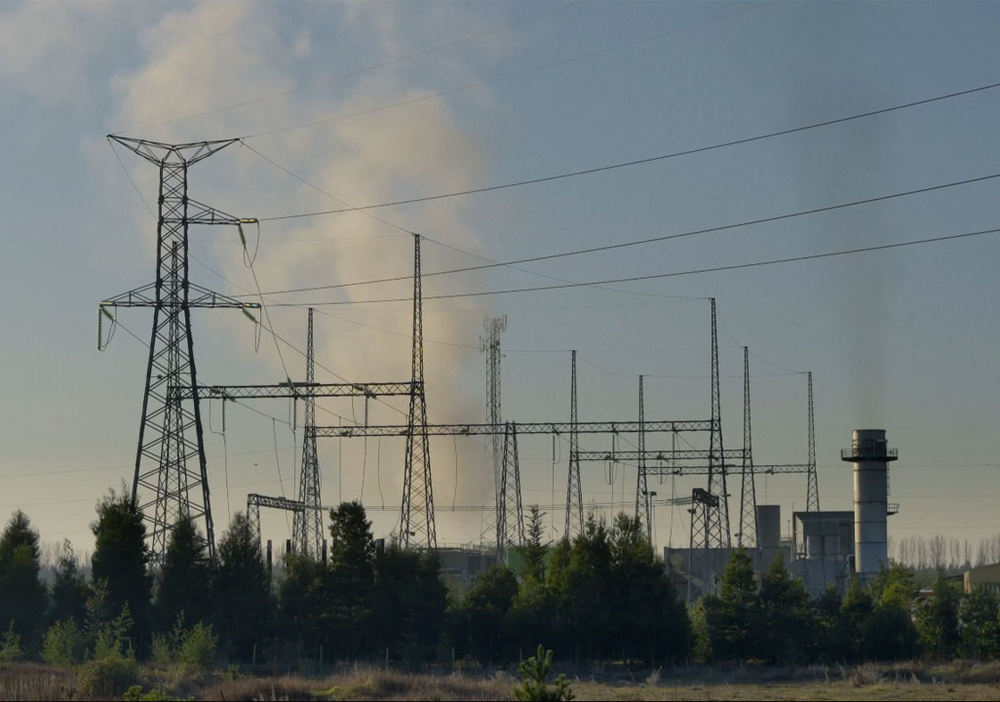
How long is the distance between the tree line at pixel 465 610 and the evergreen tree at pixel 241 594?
0.05 metres

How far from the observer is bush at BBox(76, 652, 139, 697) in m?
39.1

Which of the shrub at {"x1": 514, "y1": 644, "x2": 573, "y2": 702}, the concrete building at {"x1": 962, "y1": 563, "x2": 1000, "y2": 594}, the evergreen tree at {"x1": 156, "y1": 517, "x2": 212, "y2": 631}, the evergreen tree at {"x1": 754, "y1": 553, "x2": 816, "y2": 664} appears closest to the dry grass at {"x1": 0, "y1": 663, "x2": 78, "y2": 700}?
the evergreen tree at {"x1": 156, "y1": 517, "x2": 212, "y2": 631}

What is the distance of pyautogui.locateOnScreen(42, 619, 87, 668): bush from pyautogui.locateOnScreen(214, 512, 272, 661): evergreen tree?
5924mm

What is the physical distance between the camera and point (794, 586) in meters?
55.3

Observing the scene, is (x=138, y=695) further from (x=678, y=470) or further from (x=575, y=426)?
(x=678, y=470)

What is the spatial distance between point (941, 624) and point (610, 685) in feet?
60.3

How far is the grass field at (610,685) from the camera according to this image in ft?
127

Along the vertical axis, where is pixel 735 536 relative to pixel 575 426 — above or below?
below

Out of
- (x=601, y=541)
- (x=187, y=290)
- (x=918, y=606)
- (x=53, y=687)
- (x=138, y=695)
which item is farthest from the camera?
(x=918, y=606)

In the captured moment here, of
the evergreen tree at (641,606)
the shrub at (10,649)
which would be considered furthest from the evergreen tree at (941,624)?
the shrub at (10,649)

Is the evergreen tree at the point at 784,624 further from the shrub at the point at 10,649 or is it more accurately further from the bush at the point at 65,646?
the shrub at the point at 10,649

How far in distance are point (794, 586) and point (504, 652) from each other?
12.2 m

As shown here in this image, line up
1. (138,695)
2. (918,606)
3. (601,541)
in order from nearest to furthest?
(138,695), (601,541), (918,606)

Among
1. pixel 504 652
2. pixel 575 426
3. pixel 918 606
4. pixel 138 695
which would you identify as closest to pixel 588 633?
pixel 504 652
